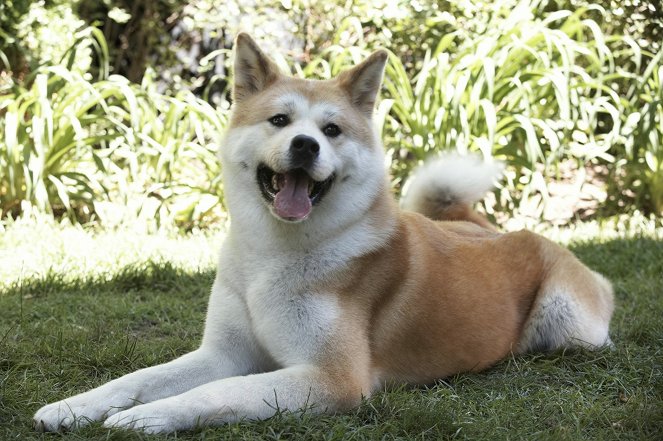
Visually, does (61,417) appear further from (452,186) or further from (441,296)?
(452,186)

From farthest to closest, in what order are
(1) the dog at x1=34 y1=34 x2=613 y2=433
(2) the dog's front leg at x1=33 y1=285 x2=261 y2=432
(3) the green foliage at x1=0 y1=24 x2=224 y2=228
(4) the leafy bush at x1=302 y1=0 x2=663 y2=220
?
(4) the leafy bush at x1=302 y1=0 x2=663 y2=220
(3) the green foliage at x1=0 y1=24 x2=224 y2=228
(1) the dog at x1=34 y1=34 x2=613 y2=433
(2) the dog's front leg at x1=33 y1=285 x2=261 y2=432

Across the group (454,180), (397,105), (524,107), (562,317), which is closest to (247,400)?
(562,317)

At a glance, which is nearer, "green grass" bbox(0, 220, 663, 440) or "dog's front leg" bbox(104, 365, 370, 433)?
"dog's front leg" bbox(104, 365, 370, 433)

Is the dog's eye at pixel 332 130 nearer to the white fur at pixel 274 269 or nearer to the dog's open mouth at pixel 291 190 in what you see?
the white fur at pixel 274 269

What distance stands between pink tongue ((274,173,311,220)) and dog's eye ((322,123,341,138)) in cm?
21

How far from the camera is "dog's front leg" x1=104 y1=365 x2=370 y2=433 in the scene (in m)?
2.52

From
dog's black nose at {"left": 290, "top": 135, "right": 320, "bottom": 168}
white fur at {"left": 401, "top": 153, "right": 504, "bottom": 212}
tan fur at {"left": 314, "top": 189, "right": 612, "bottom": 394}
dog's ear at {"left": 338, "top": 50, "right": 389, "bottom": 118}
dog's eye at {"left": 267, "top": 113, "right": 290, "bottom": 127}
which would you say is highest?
dog's ear at {"left": 338, "top": 50, "right": 389, "bottom": 118}

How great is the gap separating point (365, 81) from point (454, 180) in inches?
36.8

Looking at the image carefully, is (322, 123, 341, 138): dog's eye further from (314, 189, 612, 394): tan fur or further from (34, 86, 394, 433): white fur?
(314, 189, 612, 394): tan fur

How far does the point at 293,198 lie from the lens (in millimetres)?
2951

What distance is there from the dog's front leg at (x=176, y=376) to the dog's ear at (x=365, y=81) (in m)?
0.89

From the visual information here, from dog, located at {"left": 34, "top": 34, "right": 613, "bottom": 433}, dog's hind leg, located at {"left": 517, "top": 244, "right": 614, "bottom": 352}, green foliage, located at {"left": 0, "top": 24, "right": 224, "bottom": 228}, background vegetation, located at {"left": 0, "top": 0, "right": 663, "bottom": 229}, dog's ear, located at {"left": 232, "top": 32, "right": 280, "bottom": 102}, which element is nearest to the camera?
dog, located at {"left": 34, "top": 34, "right": 613, "bottom": 433}

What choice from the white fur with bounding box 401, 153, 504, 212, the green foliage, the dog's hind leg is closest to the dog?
the dog's hind leg

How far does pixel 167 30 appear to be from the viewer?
26.1ft
